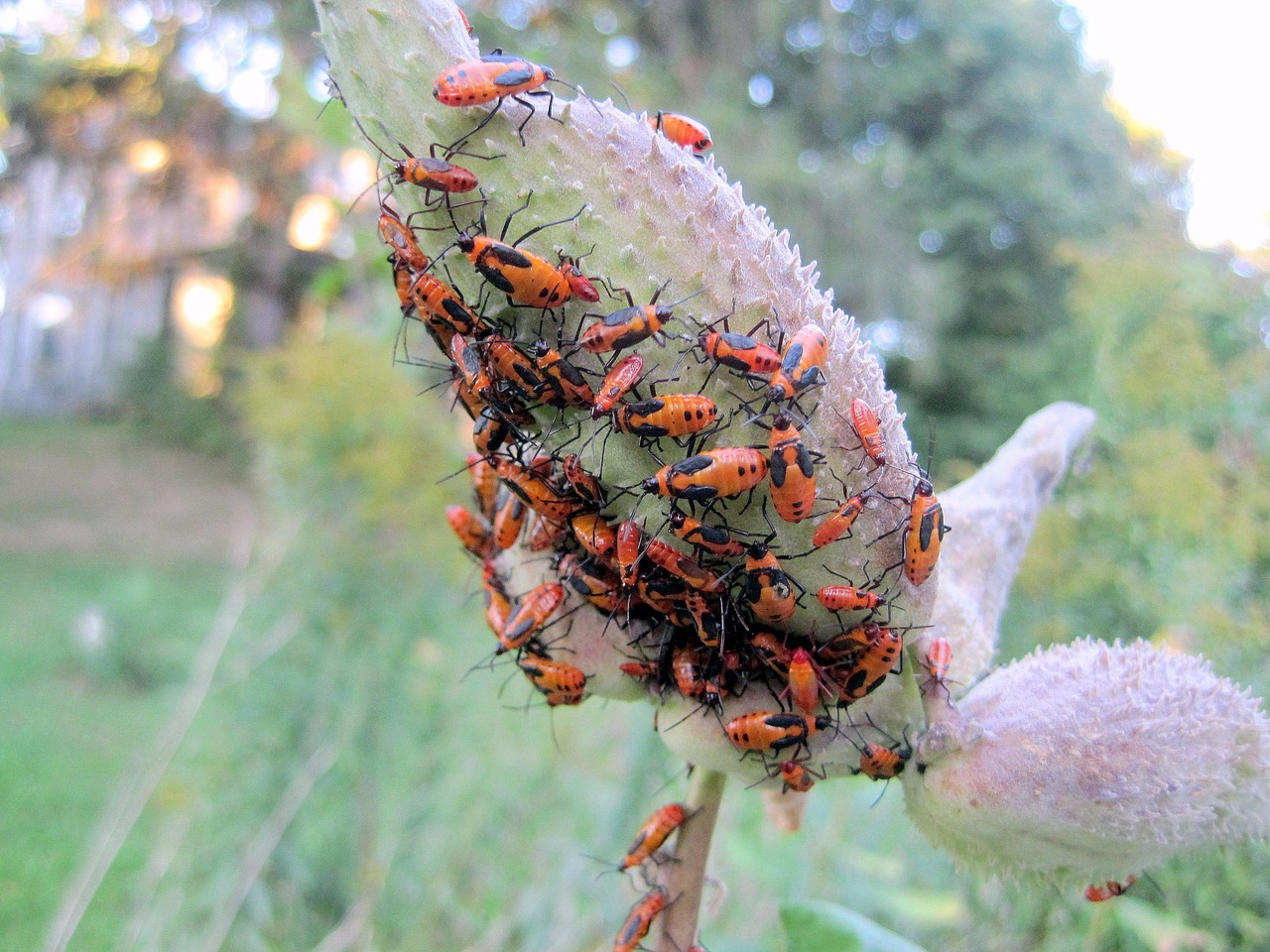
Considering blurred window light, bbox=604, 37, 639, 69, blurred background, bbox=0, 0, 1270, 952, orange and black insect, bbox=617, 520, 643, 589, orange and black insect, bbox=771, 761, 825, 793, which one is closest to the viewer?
orange and black insect, bbox=617, 520, 643, 589

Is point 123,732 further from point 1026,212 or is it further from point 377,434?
point 1026,212

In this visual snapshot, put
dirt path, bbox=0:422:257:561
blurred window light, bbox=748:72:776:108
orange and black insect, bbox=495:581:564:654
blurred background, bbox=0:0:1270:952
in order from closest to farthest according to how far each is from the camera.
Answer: orange and black insect, bbox=495:581:564:654 < blurred background, bbox=0:0:1270:952 < blurred window light, bbox=748:72:776:108 < dirt path, bbox=0:422:257:561

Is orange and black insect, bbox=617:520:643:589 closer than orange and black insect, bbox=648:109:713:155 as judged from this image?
Yes

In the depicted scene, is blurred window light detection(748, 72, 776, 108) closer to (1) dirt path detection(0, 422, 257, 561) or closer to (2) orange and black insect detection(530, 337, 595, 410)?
(1) dirt path detection(0, 422, 257, 561)

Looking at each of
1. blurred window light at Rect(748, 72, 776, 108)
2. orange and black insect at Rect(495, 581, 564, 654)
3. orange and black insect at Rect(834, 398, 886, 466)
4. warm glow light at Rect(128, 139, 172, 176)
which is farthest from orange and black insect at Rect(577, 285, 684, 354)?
warm glow light at Rect(128, 139, 172, 176)

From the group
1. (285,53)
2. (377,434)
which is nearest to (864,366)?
(377,434)

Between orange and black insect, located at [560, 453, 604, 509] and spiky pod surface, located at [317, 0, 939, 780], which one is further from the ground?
spiky pod surface, located at [317, 0, 939, 780]
